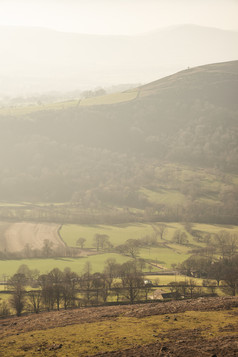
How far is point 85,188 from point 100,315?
137 m

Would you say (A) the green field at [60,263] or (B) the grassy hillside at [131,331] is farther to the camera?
(A) the green field at [60,263]

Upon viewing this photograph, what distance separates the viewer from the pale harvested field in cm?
10044

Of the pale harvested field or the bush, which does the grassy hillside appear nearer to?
the bush

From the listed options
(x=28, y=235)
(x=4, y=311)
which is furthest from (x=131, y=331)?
(x=28, y=235)

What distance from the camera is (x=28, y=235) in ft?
362

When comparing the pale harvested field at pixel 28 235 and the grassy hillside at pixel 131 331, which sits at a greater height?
the grassy hillside at pixel 131 331

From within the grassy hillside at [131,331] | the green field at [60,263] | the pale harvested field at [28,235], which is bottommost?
the green field at [60,263]

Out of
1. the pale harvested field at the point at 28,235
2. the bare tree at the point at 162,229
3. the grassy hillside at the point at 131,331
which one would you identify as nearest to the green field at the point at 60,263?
the pale harvested field at the point at 28,235

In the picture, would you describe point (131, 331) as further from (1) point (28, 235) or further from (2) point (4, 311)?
(1) point (28, 235)

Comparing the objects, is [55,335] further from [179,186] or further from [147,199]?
[179,186]

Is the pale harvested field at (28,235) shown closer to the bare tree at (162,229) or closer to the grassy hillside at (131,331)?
the bare tree at (162,229)

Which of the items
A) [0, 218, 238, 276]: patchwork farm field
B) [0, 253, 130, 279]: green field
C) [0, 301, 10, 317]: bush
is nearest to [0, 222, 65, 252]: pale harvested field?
[0, 218, 238, 276]: patchwork farm field

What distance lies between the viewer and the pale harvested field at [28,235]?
10044 centimetres

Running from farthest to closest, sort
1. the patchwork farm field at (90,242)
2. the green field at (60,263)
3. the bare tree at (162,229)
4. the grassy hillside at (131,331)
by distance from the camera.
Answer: the bare tree at (162,229), the patchwork farm field at (90,242), the green field at (60,263), the grassy hillside at (131,331)
